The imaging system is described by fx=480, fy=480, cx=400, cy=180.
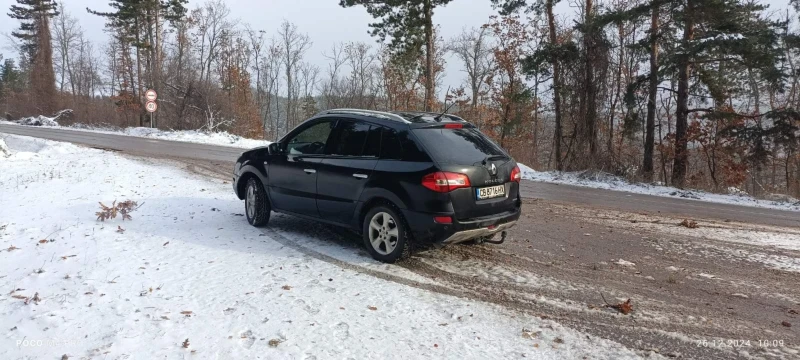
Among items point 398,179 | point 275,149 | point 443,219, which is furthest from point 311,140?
point 443,219

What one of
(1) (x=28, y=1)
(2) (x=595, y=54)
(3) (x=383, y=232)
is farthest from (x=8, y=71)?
(3) (x=383, y=232)

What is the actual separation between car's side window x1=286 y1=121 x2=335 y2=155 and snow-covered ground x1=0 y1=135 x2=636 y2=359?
119cm

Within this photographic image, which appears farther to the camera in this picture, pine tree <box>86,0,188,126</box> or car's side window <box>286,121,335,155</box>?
pine tree <box>86,0,188,126</box>

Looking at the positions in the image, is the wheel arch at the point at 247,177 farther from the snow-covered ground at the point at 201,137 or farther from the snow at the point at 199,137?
the snow-covered ground at the point at 201,137

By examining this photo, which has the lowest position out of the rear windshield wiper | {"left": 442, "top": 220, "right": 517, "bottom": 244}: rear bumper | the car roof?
{"left": 442, "top": 220, "right": 517, "bottom": 244}: rear bumper

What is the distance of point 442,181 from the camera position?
4938mm

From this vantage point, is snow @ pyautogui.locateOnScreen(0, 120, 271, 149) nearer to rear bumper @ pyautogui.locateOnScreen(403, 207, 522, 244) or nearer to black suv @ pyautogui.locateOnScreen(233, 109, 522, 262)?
black suv @ pyautogui.locateOnScreen(233, 109, 522, 262)

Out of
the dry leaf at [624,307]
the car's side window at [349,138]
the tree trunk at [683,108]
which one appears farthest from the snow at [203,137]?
the dry leaf at [624,307]

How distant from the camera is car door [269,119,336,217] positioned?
619cm

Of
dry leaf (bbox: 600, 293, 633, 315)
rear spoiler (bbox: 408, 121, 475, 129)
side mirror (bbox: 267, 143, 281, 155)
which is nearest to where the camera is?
dry leaf (bbox: 600, 293, 633, 315)

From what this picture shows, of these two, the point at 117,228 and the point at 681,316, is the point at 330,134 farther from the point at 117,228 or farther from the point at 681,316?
the point at 681,316

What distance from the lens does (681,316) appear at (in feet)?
13.6

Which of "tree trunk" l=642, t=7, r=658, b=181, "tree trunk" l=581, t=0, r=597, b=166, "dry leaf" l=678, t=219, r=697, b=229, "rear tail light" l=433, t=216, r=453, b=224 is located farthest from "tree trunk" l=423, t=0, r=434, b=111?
"rear tail light" l=433, t=216, r=453, b=224

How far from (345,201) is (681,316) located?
11.8 feet
